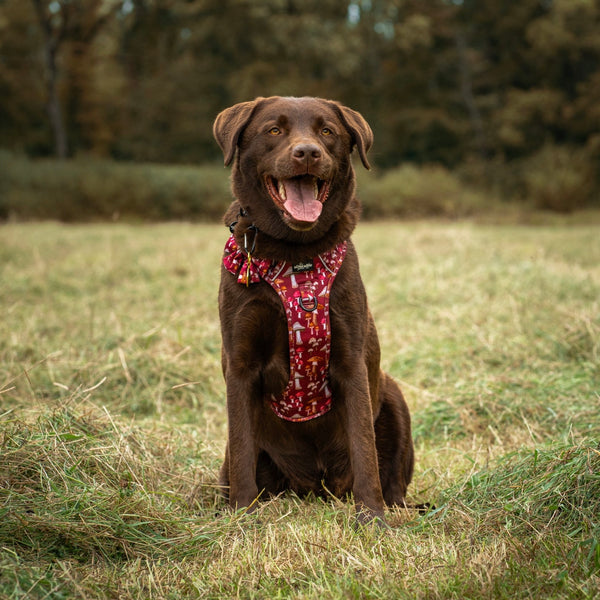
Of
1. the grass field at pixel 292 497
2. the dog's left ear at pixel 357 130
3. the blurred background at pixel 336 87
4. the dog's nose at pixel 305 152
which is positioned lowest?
the grass field at pixel 292 497

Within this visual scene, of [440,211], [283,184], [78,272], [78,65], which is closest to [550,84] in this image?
[440,211]

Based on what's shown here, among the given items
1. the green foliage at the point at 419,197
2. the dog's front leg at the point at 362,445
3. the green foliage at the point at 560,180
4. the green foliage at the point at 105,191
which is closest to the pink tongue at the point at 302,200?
the dog's front leg at the point at 362,445

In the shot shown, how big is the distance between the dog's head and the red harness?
167 millimetres

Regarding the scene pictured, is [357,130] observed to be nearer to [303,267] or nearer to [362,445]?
[303,267]

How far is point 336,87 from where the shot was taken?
26.0 meters

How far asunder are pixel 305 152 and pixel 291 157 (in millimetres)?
59

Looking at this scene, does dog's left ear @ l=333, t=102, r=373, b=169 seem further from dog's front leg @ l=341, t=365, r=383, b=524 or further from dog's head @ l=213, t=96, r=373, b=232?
dog's front leg @ l=341, t=365, r=383, b=524

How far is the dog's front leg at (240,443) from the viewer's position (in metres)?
2.74

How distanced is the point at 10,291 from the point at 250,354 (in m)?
5.30

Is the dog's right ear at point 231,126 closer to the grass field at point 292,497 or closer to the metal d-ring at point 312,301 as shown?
the metal d-ring at point 312,301

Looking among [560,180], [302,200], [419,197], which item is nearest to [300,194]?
[302,200]

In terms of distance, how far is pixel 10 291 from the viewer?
7211 mm

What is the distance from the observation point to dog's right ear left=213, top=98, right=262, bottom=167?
276cm

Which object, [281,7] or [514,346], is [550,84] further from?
[514,346]
